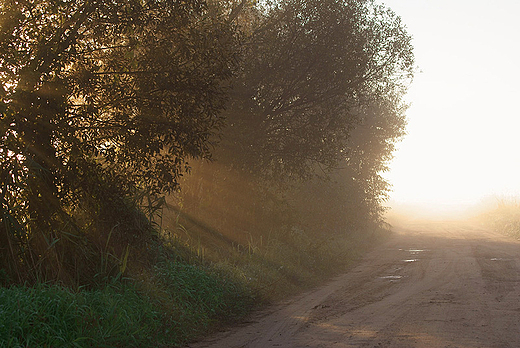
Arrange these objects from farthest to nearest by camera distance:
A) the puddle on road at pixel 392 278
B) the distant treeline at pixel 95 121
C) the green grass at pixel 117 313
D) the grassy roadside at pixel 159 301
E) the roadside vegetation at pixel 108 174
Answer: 1. the puddle on road at pixel 392 278
2. the distant treeline at pixel 95 121
3. the roadside vegetation at pixel 108 174
4. the grassy roadside at pixel 159 301
5. the green grass at pixel 117 313

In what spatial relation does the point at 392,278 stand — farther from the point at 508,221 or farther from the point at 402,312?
the point at 508,221

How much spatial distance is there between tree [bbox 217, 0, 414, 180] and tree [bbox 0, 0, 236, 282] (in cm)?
528

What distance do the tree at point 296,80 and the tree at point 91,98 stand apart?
528cm

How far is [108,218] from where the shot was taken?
876cm

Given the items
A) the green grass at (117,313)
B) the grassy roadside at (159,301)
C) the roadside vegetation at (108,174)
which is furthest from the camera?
the roadside vegetation at (108,174)

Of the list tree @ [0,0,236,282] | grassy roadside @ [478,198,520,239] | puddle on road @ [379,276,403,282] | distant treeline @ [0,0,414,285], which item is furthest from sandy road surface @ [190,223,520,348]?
grassy roadside @ [478,198,520,239]

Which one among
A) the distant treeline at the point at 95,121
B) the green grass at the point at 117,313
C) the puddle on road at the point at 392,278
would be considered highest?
the distant treeline at the point at 95,121

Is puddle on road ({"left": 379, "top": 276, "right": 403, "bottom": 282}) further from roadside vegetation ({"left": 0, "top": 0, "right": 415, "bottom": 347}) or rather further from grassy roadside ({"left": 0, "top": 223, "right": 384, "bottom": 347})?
roadside vegetation ({"left": 0, "top": 0, "right": 415, "bottom": 347})

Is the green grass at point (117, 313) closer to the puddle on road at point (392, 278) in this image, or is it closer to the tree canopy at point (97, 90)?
the tree canopy at point (97, 90)

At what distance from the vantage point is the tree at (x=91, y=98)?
790cm

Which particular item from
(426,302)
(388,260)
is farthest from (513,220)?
(426,302)

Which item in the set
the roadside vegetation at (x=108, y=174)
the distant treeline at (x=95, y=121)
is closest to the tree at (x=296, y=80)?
the roadside vegetation at (x=108, y=174)

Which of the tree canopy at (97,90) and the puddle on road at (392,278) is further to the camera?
the puddle on road at (392,278)

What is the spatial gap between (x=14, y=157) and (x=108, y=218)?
1.92 m
